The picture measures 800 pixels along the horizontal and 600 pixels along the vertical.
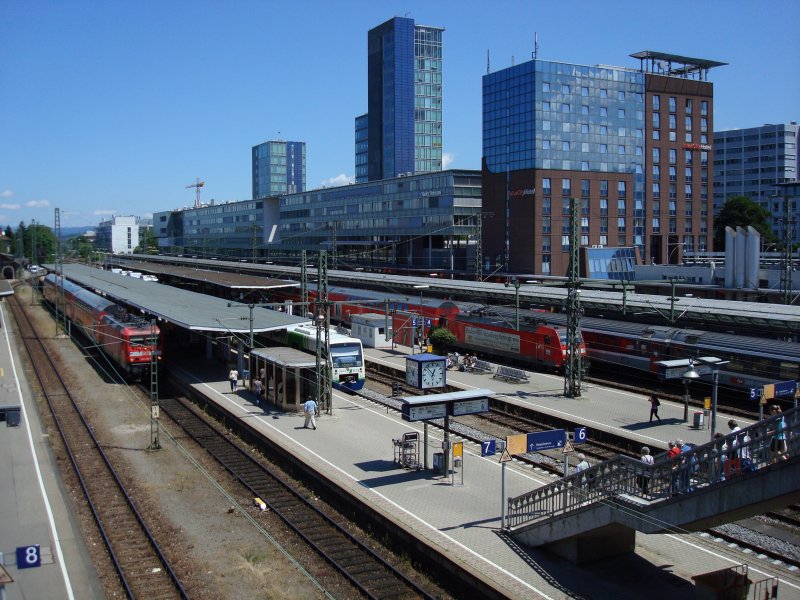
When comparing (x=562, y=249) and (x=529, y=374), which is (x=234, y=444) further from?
(x=562, y=249)

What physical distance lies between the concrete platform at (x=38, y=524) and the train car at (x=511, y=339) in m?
21.0

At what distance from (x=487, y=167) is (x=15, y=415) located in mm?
60001

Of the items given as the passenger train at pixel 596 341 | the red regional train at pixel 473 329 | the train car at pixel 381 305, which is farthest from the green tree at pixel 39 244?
the passenger train at pixel 596 341

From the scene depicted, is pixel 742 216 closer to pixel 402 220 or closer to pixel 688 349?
pixel 402 220

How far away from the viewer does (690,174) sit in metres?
78.9

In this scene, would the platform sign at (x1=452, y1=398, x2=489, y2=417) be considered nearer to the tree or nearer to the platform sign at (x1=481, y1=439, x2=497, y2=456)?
the platform sign at (x1=481, y1=439, x2=497, y2=456)

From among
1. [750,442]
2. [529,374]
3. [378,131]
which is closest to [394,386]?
[529,374]

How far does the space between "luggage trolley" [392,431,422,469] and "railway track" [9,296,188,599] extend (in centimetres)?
692

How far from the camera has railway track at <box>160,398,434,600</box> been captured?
15072mm

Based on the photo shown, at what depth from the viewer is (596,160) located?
240ft

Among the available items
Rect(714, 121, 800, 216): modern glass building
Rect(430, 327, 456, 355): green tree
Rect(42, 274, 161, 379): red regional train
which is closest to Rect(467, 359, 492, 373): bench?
Rect(430, 327, 456, 355): green tree

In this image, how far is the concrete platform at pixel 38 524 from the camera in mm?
14859

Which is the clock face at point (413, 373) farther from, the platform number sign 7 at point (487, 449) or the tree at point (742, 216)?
the tree at point (742, 216)

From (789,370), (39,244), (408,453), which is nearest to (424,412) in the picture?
(408,453)
